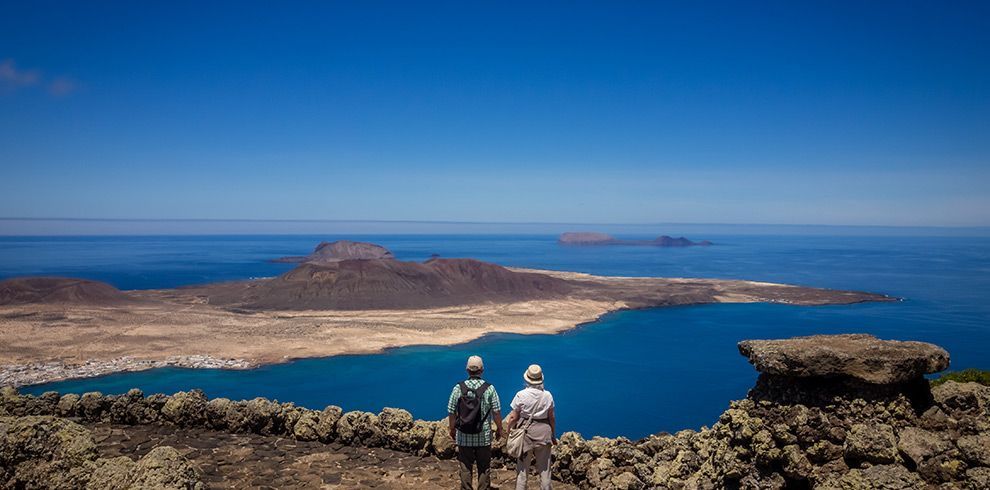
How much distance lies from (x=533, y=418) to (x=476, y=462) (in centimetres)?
95

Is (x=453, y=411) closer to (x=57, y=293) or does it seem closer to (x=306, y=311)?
(x=306, y=311)

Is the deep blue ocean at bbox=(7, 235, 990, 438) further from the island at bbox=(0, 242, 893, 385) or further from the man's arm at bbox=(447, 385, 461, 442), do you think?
the man's arm at bbox=(447, 385, 461, 442)

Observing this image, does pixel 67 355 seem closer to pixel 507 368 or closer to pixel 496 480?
pixel 507 368

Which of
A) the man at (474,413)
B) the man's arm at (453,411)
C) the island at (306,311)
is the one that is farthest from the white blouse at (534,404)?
the island at (306,311)

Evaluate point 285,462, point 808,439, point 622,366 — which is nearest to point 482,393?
point 808,439

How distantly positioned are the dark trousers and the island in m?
32.7

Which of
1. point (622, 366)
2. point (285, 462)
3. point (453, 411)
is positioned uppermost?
point (453, 411)

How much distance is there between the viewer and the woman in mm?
5832

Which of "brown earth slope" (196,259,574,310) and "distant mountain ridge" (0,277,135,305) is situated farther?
"brown earth slope" (196,259,574,310)

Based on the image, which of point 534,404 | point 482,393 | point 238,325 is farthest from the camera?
point 238,325

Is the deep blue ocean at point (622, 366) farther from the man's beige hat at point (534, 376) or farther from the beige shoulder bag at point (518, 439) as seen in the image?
the man's beige hat at point (534, 376)

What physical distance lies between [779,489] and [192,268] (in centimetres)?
11904

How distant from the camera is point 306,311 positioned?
54531 mm

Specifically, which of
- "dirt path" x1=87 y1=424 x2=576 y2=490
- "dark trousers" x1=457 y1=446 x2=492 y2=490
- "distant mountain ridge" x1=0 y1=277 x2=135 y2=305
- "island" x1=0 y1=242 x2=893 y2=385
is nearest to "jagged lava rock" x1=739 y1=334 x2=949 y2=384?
"dark trousers" x1=457 y1=446 x2=492 y2=490
